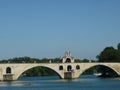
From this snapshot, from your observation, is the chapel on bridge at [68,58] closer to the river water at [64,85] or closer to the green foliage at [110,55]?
the green foliage at [110,55]

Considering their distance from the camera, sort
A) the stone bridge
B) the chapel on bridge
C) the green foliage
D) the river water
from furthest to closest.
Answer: the green foliage → the chapel on bridge → the stone bridge → the river water

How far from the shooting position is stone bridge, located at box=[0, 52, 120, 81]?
10900 cm

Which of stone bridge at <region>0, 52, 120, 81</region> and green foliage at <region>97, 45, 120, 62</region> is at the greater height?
green foliage at <region>97, 45, 120, 62</region>

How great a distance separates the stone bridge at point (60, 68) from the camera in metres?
109

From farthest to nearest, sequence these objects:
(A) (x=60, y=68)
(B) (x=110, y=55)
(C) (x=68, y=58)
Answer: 1. (B) (x=110, y=55)
2. (C) (x=68, y=58)
3. (A) (x=60, y=68)

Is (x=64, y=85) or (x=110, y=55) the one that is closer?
(x=64, y=85)

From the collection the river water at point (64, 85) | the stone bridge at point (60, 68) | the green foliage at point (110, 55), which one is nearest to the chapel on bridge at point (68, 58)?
the stone bridge at point (60, 68)

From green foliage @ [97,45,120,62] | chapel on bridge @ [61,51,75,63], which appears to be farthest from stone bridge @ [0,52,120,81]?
green foliage @ [97,45,120,62]

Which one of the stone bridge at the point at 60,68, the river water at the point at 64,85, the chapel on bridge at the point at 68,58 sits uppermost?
the chapel on bridge at the point at 68,58

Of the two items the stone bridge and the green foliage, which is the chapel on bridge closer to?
the stone bridge

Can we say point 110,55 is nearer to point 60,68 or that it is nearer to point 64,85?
Result: point 60,68

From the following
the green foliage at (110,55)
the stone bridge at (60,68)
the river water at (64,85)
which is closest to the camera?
the river water at (64,85)

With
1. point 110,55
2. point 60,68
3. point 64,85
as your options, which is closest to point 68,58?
point 60,68

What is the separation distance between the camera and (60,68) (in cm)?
11638
